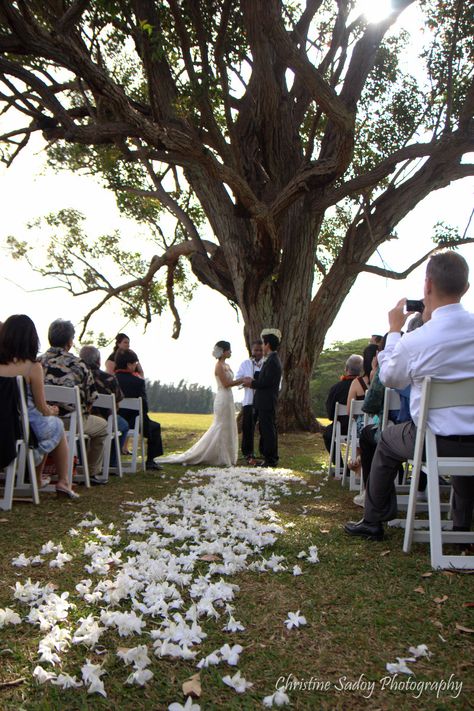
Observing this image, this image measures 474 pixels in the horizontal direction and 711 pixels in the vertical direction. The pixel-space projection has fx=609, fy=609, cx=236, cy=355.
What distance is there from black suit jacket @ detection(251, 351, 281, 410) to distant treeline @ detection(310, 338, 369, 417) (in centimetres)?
2997

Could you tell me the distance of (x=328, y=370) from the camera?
4709 cm

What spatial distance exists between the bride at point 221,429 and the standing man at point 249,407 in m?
0.48

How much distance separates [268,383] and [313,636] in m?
6.88

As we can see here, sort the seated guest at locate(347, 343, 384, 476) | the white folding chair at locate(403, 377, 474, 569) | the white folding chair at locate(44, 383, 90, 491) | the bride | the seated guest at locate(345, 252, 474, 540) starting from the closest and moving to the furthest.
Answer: the white folding chair at locate(403, 377, 474, 569) → the seated guest at locate(345, 252, 474, 540) → the white folding chair at locate(44, 383, 90, 491) → the seated guest at locate(347, 343, 384, 476) → the bride

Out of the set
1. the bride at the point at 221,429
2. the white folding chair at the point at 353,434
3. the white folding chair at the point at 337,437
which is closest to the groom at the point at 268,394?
the bride at the point at 221,429

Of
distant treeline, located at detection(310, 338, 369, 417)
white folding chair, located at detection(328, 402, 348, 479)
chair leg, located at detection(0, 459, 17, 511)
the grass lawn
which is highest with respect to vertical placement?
distant treeline, located at detection(310, 338, 369, 417)

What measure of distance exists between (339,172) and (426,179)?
3.32m

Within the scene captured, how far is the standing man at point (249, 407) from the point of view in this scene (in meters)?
10.8

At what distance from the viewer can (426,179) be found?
13625mm

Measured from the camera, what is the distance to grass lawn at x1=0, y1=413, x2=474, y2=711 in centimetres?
210

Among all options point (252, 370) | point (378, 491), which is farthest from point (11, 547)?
point (252, 370)

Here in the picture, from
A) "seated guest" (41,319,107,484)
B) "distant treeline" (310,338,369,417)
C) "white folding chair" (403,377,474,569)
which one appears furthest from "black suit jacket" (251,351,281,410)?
"distant treeline" (310,338,369,417)

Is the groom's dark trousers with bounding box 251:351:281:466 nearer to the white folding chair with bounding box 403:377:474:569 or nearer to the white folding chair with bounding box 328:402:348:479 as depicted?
the white folding chair with bounding box 328:402:348:479

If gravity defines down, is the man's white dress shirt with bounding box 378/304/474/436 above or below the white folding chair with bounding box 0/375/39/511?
above
